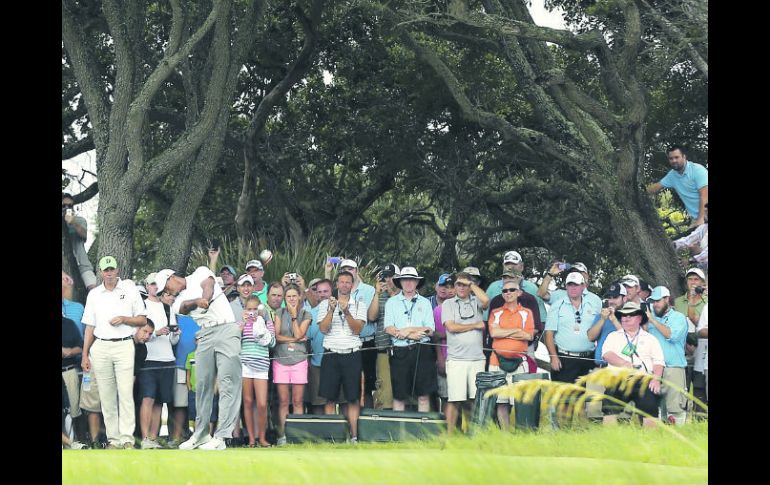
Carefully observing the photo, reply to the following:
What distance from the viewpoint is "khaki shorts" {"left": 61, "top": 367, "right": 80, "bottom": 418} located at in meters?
13.8

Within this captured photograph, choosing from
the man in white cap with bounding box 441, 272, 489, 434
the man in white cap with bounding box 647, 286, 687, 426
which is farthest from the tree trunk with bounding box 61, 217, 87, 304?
the man in white cap with bounding box 647, 286, 687, 426

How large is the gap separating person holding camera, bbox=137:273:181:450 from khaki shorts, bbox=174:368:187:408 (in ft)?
0.20

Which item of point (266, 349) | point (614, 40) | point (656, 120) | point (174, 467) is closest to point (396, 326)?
point (266, 349)

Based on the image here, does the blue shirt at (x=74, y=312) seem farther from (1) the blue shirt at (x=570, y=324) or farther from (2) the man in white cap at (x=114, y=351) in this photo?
(1) the blue shirt at (x=570, y=324)

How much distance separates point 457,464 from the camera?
8367 mm

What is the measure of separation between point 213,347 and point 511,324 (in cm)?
344

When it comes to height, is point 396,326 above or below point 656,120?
below

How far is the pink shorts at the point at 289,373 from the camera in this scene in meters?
14.2

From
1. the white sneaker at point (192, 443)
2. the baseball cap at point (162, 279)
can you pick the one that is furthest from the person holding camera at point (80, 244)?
the white sneaker at point (192, 443)

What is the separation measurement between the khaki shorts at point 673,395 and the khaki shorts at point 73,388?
22.2 ft

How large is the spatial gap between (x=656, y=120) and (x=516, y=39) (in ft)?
19.5
